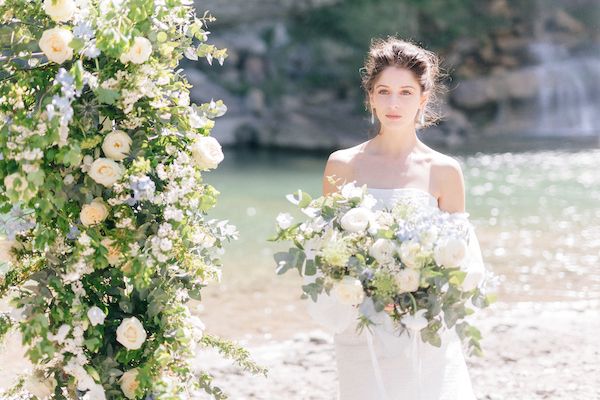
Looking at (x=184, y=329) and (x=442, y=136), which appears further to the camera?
(x=442, y=136)

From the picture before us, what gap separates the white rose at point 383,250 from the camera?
2.83m

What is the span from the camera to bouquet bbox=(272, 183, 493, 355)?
2811 mm

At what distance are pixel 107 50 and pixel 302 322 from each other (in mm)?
4753

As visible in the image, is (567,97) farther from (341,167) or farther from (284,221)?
(284,221)

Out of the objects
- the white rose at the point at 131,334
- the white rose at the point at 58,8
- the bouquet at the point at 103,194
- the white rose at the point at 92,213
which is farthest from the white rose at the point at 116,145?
the white rose at the point at 131,334

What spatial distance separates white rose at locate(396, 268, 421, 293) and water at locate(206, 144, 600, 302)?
5133 mm

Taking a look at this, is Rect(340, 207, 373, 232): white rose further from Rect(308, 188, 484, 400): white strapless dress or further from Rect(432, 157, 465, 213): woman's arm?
Rect(432, 157, 465, 213): woman's arm

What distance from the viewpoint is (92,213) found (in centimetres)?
287

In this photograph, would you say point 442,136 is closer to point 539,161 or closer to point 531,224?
point 539,161

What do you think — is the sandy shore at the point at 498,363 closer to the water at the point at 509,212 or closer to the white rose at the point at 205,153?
the water at the point at 509,212

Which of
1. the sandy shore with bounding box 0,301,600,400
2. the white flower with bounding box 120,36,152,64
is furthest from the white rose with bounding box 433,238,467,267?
the sandy shore with bounding box 0,301,600,400

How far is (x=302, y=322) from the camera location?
23.7 feet

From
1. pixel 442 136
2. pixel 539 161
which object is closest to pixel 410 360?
pixel 539 161

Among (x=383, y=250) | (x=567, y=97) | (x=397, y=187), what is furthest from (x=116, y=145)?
(x=567, y=97)
